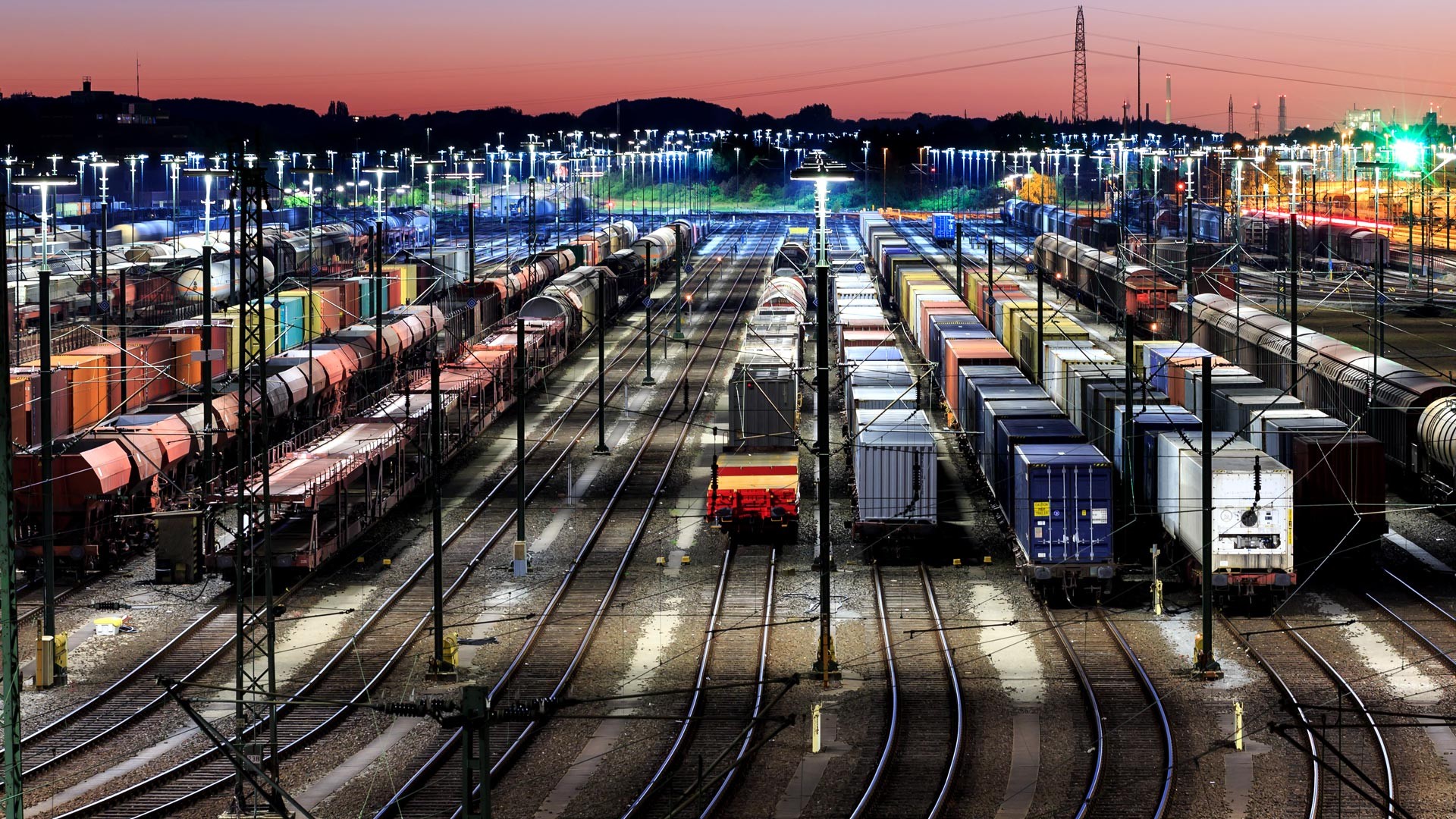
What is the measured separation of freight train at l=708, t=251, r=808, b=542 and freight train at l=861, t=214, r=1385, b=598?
17.0 feet

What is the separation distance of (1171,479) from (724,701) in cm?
1239

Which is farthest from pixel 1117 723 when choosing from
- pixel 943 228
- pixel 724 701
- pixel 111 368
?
pixel 943 228

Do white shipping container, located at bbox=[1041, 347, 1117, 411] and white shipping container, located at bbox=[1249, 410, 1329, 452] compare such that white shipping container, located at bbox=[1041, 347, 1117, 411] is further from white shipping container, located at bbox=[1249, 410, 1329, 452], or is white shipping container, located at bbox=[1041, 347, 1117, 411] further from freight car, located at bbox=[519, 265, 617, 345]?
freight car, located at bbox=[519, 265, 617, 345]

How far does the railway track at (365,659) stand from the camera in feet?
84.6

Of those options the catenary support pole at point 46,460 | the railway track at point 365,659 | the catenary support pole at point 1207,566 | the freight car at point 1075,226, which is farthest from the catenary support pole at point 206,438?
the freight car at point 1075,226

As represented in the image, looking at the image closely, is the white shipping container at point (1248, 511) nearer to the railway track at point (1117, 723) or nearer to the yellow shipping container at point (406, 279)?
the railway track at point (1117, 723)

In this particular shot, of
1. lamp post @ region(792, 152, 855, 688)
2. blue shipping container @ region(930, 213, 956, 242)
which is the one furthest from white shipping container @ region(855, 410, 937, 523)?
blue shipping container @ region(930, 213, 956, 242)

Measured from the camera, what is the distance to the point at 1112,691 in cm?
3084

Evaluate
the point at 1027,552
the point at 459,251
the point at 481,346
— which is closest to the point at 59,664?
the point at 1027,552

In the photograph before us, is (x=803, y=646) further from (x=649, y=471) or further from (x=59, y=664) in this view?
(x=649, y=471)

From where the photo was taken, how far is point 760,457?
45156mm

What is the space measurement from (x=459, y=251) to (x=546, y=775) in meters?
85.6

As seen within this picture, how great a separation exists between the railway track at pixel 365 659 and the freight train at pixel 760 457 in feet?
20.7

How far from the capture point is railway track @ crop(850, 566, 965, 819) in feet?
83.6
